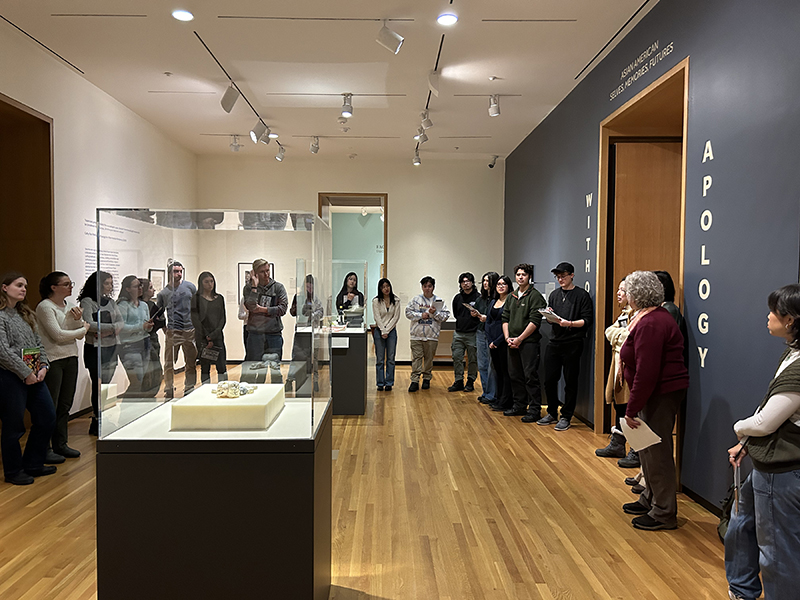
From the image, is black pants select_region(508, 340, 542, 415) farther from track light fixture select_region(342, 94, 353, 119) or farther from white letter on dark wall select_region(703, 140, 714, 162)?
track light fixture select_region(342, 94, 353, 119)

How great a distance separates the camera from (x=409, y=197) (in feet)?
33.5

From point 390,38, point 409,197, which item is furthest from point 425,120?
point 409,197

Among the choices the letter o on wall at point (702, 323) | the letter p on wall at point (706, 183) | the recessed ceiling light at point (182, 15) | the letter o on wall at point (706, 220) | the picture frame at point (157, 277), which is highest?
the recessed ceiling light at point (182, 15)

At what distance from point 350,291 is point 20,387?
3.89m

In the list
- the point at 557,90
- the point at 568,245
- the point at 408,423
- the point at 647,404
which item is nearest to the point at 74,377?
the point at 408,423

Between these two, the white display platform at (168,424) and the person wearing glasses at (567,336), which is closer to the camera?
the white display platform at (168,424)

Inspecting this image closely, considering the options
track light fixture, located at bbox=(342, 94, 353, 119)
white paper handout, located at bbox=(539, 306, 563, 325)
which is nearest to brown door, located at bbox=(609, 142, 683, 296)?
white paper handout, located at bbox=(539, 306, 563, 325)

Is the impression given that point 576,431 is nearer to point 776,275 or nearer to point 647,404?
point 647,404

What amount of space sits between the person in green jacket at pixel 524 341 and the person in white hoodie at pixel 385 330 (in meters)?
1.79

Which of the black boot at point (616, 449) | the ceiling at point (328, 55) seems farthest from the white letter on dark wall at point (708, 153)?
the black boot at point (616, 449)

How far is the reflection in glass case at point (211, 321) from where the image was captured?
6.61 feet

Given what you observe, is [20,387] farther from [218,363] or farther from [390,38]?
[390,38]

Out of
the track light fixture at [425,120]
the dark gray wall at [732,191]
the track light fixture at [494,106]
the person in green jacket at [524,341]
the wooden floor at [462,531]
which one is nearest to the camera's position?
the wooden floor at [462,531]

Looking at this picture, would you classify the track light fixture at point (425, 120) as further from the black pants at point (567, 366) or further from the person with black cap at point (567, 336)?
the black pants at point (567, 366)
